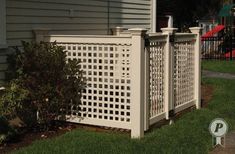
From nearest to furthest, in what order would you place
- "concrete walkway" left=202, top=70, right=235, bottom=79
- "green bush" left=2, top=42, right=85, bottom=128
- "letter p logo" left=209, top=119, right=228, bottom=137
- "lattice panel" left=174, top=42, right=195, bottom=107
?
1. "letter p logo" left=209, top=119, right=228, bottom=137
2. "green bush" left=2, top=42, right=85, bottom=128
3. "lattice panel" left=174, top=42, right=195, bottom=107
4. "concrete walkway" left=202, top=70, right=235, bottom=79

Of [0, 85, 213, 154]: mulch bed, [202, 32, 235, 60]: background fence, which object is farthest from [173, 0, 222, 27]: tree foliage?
[0, 85, 213, 154]: mulch bed

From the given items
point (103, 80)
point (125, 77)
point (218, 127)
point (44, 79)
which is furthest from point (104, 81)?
point (218, 127)

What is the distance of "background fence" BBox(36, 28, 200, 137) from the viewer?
24.6 ft

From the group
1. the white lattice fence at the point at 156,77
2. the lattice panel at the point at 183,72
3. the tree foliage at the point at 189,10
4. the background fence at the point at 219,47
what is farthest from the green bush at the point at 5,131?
the tree foliage at the point at 189,10

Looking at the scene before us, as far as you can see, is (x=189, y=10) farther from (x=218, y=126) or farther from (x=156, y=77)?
(x=218, y=126)

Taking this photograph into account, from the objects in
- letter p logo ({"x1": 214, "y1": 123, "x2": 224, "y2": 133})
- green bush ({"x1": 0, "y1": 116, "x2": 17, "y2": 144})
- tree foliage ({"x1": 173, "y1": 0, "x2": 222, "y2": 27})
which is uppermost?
tree foliage ({"x1": 173, "y1": 0, "x2": 222, "y2": 27})

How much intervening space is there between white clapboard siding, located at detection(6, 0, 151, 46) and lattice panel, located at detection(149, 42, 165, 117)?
215cm

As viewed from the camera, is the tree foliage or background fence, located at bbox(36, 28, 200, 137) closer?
background fence, located at bbox(36, 28, 200, 137)

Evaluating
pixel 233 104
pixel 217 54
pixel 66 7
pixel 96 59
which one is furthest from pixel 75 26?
pixel 217 54

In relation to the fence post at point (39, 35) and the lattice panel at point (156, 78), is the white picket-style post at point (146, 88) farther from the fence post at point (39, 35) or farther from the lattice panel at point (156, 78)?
the fence post at point (39, 35)

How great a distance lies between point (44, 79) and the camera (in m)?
7.81

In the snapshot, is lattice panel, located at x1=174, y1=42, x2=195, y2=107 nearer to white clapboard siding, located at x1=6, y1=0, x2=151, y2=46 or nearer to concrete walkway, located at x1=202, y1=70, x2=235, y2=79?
white clapboard siding, located at x1=6, y1=0, x2=151, y2=46

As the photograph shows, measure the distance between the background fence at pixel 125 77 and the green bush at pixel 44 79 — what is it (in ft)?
0.76

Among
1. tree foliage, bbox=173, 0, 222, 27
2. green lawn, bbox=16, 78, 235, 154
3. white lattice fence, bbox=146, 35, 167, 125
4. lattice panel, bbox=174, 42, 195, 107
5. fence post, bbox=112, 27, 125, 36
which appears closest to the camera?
green lawn, bbox=16, 78, 235, 154
